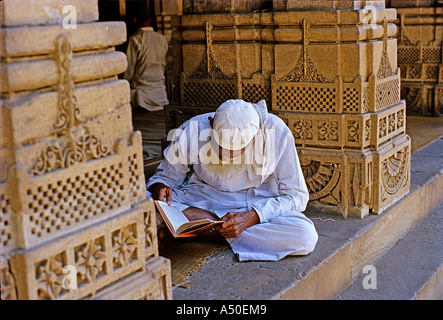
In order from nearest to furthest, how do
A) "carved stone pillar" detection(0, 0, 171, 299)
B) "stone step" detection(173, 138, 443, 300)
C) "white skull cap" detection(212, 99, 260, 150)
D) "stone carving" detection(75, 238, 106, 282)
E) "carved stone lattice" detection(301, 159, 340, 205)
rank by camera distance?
"carved stone pillar" detection(0, 0, 171, 299), "stone carving" detection(75, 238, 106, 282), "stone step" detection(173, 138, 443, 300), "white skull cap" detection(212, 99, 260, 150), "carved stone lattice" detection(301, 159, 340, 205)

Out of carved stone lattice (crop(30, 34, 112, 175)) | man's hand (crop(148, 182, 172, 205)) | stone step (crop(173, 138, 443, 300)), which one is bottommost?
stone step (crop(173, 138, 443, 300))

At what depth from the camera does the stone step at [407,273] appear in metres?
3.48

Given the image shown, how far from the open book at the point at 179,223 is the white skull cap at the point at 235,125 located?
0.45 m

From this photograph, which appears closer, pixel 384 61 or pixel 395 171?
pixel 384 61

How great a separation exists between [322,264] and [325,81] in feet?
4.43

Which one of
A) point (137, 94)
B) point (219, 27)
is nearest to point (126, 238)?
point (219, 27)

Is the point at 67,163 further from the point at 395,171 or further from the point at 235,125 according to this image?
the point at 395,171

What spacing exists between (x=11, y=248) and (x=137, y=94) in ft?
24.1

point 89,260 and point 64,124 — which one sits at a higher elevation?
point 64,124

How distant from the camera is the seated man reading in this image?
3387mm

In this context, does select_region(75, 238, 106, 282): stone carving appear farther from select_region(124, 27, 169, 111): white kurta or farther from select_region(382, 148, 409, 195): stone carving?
select_region(124, 27, 169, 111): white kurta

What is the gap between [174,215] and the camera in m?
3.36

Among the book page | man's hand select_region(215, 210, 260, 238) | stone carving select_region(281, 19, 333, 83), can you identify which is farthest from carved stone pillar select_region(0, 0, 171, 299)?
stone carving select_region(281, 19, 333, 83)

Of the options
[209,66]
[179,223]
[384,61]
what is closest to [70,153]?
[179,223]
